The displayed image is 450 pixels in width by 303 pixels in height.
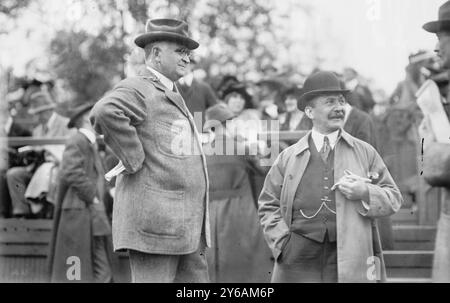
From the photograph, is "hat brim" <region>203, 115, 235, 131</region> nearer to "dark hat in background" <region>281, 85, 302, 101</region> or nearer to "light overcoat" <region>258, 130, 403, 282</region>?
"dark hat in background" <region>281, 85, 302, 101</region>

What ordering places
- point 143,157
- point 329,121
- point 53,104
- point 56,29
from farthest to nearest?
point 53,104 → point 56,29 → point 329,121 → point 143,157

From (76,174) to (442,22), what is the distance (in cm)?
348

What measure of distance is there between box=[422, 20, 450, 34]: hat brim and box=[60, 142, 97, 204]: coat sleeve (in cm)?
332

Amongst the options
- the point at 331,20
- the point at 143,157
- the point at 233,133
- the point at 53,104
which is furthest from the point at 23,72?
the point at 143,157

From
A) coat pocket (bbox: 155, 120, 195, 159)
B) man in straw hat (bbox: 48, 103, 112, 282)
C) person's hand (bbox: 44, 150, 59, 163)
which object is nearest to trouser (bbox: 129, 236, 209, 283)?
coat pocket (bbox: 155, 120, 195, 159)

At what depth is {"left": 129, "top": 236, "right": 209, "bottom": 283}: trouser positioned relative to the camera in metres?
4.62

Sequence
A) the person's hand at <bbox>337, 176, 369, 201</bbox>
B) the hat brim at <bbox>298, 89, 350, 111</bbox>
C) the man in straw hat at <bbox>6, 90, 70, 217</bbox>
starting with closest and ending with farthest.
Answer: the person's hand at <bbox>337, 176, 369, 201</bbox>
the hat brim at <bbox>298, 89, 350, 111</bbox>
the man in straw hat at <bbox>6, 90, 70, 217</bbox>

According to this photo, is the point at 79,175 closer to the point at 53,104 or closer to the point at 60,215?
the point at 60,215

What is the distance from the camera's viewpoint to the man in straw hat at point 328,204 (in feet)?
15.5

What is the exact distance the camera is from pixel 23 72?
8.95 metres

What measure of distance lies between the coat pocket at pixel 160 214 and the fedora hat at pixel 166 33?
94 cm

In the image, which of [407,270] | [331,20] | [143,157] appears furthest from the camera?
[331,20]

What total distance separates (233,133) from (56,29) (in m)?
1.73

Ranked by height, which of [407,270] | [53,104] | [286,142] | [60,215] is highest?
[53,104]
